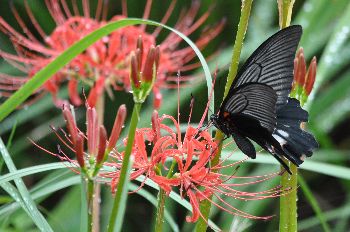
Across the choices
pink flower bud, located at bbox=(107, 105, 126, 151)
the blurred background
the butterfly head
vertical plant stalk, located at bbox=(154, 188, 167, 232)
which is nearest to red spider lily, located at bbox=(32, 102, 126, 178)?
pink flower bud, located at bbox=(107, 105, 126, 151)

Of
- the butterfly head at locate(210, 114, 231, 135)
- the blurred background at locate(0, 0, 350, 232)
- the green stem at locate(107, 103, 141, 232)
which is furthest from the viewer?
the blurred background at locate(0, 0, 350, 232)

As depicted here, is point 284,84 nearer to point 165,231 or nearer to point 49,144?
point 165,231

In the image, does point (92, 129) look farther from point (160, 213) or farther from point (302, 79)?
point (302, 79)

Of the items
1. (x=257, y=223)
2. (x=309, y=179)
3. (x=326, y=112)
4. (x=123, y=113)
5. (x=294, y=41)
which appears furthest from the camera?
(x=309, y=179)

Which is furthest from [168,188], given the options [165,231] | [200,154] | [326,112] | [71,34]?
[326,112]

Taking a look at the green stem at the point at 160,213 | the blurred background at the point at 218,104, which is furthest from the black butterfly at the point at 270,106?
the blurred background at the point at 218,104

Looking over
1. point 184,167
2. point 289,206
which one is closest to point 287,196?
point 289,206

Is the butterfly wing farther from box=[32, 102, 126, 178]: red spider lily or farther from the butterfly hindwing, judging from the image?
box=[32, 102, 126, 178]: red spider lily
